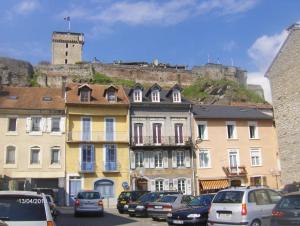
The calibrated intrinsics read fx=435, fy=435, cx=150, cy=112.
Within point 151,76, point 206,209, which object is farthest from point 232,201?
point 151,76

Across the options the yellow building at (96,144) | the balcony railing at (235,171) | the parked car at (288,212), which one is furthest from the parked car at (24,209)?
the balcony railing at (235,171)

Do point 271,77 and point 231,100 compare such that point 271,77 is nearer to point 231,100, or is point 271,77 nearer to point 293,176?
point 293,176

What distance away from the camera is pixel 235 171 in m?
38.9

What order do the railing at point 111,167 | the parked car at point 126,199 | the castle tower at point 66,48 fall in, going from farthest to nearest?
the castle tower at point 66,48
the railing at point 111,167
the parked car at point 126,199

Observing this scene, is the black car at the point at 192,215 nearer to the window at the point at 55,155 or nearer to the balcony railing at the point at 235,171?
the window at the point at 55,155

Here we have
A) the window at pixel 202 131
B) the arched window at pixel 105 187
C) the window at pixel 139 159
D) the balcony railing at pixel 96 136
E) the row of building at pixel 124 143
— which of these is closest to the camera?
the row of building at pixel 124 143

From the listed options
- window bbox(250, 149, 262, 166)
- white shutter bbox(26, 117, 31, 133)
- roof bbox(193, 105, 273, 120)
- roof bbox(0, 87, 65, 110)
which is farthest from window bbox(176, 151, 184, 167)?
white shutter bbox(26, 117, 31, 133)

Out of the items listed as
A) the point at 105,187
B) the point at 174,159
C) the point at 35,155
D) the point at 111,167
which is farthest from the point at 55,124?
the point at 174,159

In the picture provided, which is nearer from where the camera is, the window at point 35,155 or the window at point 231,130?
the window at point 35,155

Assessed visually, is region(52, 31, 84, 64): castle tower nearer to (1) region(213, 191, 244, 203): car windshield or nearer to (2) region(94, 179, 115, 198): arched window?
(2) region(94, 179, 115, 198): arched window

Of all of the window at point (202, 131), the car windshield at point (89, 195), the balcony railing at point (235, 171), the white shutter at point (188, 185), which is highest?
the window at point (202, 131)

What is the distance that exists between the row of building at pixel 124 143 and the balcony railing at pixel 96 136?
0.08 meters

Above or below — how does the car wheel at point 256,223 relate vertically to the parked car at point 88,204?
below

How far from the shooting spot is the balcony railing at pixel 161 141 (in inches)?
1457
